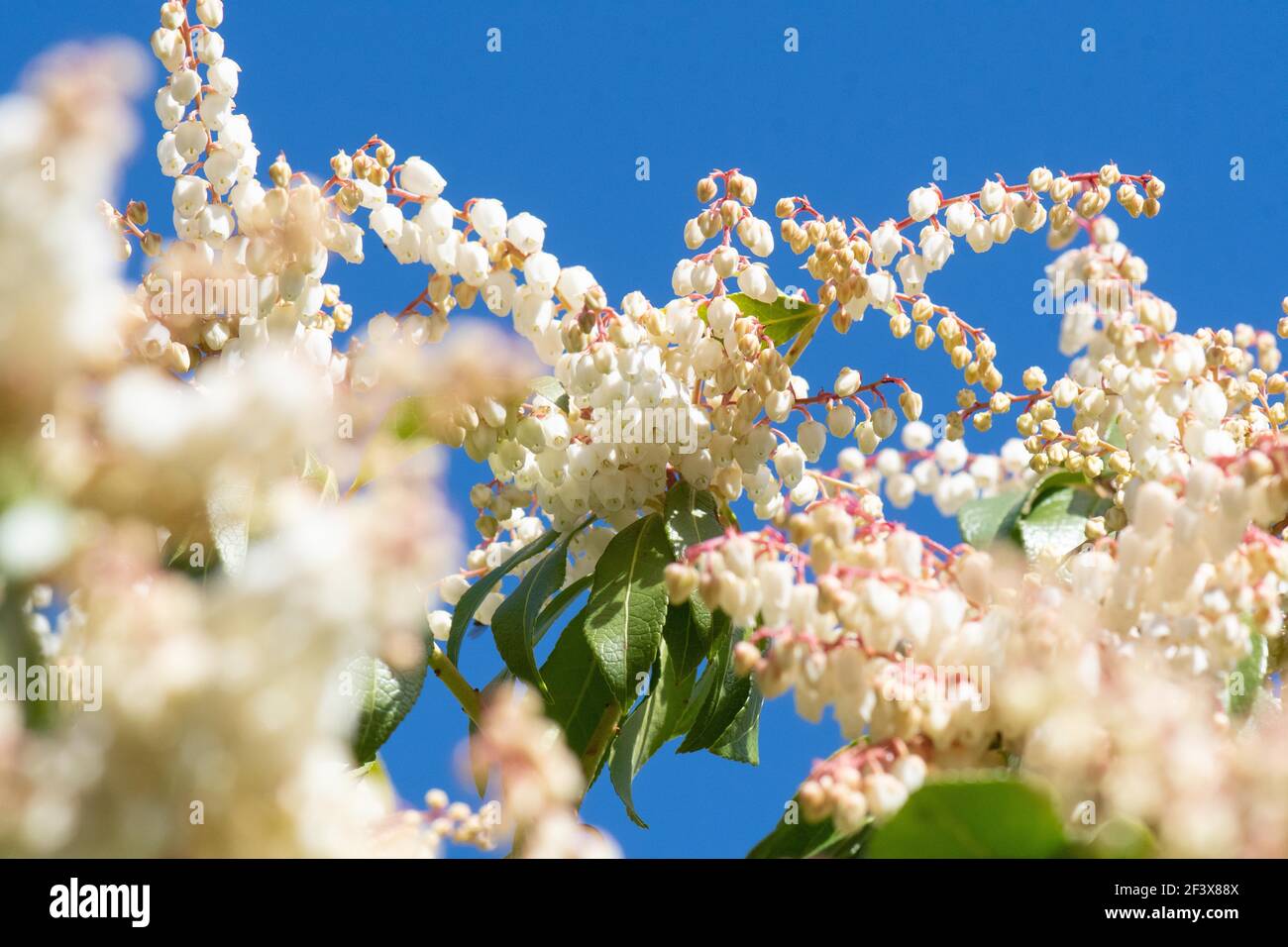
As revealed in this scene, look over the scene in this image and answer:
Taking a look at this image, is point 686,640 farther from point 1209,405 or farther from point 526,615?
point 1209,405

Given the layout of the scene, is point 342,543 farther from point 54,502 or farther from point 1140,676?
point 1140,676

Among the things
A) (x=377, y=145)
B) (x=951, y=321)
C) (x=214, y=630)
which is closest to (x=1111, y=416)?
(x=951, y=321)

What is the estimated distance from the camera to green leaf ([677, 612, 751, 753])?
61.4 inches

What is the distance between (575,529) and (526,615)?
153 millimetres

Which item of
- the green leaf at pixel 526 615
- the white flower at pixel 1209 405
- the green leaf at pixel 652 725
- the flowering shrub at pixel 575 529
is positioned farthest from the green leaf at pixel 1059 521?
the green leaf at pixel 526 615

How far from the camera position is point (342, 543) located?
0.48 m

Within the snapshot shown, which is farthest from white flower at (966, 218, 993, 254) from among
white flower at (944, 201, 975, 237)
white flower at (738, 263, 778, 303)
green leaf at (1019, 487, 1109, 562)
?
green leaf at (1019, 487, 1109, 562)

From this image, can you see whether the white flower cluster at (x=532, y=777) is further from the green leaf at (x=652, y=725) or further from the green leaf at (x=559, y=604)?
the green leaf at (x=559, y=604)

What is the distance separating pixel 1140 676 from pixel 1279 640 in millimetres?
498

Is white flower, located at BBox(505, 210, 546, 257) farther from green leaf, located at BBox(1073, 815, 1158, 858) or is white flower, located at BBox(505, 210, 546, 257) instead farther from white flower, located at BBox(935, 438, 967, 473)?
green leaf, located at BBox(1073, 815, 1158, 858)

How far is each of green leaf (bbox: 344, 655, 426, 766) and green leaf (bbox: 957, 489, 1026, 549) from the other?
1.84 ft

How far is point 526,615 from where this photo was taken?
5.14 feet

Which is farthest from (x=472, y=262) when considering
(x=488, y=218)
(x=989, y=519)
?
(x=989, y=519)

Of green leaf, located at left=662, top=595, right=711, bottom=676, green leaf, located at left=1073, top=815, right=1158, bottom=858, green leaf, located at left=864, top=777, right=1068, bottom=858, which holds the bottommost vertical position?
green leaf, located at left=1073, top=815, right=1158, bottom=858
